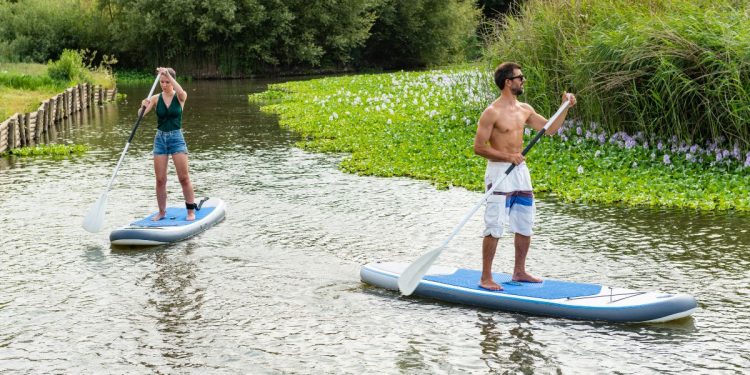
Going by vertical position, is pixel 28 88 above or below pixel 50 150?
above

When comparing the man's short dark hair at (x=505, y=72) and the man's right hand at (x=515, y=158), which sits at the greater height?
the man's short dark hair at (x=505, y=72)

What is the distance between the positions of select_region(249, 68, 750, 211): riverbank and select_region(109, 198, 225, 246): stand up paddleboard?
12.5 ft

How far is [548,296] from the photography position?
7.43 meters

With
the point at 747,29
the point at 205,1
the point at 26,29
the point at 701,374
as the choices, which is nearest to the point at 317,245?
the point at 701,374

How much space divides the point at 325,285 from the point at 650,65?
294 inches

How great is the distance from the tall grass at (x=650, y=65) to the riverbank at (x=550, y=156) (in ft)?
0.97

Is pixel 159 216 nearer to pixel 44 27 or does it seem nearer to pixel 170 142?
pixel 170 142

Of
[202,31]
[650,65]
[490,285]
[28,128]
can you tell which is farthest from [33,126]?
[202,31]

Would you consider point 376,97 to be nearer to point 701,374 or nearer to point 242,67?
point 701,374

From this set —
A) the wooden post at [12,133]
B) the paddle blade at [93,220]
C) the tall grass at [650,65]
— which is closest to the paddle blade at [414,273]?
the paddle blade at [93,220]

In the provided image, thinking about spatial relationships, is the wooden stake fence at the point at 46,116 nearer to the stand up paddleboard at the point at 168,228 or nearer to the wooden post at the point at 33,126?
the wooden post at the point at 33,126

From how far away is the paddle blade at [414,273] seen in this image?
760 centimetres

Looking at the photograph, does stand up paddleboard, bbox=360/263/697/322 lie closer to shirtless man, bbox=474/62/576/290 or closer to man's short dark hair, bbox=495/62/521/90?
shirtless man, bbox=474/62/576/290

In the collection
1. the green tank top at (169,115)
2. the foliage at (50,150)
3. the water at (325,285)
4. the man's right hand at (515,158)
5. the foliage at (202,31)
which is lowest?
the water at (325,285)
